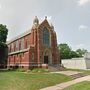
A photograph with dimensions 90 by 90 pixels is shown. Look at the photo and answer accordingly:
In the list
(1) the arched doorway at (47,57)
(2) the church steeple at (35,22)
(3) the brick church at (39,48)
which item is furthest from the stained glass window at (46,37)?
(2) the church steeple at (35,22)

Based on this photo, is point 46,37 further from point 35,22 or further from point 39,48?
point 35,22

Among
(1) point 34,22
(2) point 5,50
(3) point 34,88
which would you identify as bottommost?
(3) point 34,88

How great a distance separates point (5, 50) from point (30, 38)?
19630 millimetres

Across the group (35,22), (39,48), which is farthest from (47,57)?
(35,22)

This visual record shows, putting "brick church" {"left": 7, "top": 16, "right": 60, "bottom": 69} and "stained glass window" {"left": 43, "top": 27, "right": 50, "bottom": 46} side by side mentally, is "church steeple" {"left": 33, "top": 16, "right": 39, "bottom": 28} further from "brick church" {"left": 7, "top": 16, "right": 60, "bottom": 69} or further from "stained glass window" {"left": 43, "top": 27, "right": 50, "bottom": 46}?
"stained glass window" {"left": 43, "top": 27, "right": 50, "bottom": 46}

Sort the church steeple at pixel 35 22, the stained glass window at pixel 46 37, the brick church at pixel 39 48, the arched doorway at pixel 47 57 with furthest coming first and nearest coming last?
the stained glass window at pixel 46 37 < the church steeple at pixel 35 22 < the arched doorway at pixel 47 57 < the brick church at pixel 39 48

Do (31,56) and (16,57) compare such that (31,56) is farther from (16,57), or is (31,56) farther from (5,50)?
(5,50)

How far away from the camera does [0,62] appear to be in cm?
6681

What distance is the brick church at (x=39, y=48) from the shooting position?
4978 centimetres

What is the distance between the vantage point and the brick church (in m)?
49.8

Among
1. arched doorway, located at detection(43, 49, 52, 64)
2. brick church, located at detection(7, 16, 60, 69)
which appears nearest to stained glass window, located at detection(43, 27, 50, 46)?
brick church, located at detection(7, 16, 60, 69)

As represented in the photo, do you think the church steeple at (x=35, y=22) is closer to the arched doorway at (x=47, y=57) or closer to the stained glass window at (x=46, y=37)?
the stained glass window at (x=46, y=37)

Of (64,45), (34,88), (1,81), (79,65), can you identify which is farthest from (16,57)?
(64,45)

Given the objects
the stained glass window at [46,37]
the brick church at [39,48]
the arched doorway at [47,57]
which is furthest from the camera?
the stained glass window at [46,37]
